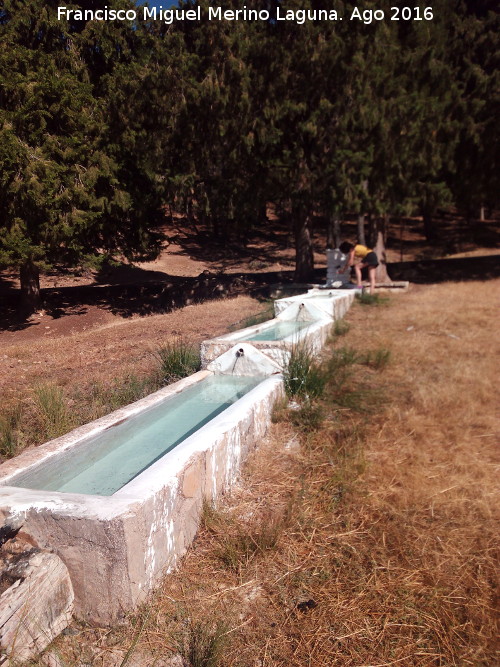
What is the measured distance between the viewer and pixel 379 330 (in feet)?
27.3

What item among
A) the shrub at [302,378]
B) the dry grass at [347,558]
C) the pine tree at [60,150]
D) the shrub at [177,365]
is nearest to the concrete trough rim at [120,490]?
the dry grass at [347,558]

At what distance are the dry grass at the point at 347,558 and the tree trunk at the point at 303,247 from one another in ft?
36.1

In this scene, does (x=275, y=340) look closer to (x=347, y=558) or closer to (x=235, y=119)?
(x=347, y=558)

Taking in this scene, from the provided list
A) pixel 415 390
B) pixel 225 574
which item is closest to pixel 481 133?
pixel 415 390

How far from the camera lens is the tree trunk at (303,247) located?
48.8ft

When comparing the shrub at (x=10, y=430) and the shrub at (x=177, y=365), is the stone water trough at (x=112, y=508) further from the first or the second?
the shrub at (x=177, y=365)

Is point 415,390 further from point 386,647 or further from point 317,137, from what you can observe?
point 317,137

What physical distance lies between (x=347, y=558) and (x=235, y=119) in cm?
1203

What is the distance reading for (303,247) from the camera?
15.1 m

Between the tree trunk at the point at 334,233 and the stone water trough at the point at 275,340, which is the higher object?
the tree trunk at the point at 334,233

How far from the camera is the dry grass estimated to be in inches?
82.4

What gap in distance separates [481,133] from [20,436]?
13.8 meters

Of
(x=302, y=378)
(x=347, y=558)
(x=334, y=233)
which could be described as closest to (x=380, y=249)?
(x=334, y=233)

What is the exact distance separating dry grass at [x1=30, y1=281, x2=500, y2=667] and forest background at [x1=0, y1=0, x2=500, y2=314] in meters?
9.51
